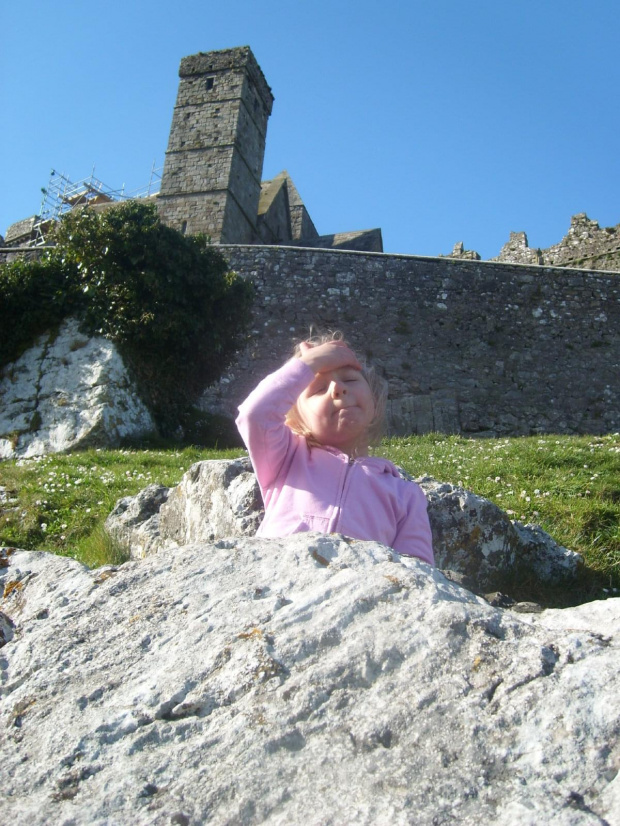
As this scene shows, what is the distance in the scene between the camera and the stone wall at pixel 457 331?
14.7 metres

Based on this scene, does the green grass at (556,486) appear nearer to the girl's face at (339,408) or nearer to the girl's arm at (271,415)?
the girl's face at (339,408)

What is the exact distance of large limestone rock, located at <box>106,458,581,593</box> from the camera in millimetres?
3523

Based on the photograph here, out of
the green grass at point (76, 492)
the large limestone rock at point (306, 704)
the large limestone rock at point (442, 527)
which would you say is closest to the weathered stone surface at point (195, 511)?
the large limestone rock at point (442, 527)

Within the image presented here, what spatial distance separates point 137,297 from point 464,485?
6450mm

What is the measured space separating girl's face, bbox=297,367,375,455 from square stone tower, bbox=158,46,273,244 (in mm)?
20950

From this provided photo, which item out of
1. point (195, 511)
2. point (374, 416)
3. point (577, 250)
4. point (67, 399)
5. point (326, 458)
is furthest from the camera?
point (577, 250)

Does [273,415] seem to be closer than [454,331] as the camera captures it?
Yes

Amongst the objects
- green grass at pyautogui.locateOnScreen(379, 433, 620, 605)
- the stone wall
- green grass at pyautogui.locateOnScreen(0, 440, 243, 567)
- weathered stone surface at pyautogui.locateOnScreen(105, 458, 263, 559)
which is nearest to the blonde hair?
weathered stone surface at pyautogui.locateOnScreen(105, 458, 263, 559)

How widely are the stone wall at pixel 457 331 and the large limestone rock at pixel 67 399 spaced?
438cm

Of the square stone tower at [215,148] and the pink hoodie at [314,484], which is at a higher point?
the square stone tower at [215,148]

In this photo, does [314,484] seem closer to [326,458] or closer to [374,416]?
[326,458]

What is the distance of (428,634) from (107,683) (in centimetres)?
70

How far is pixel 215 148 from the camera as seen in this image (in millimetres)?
24031

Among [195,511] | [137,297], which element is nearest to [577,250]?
[137,297]
